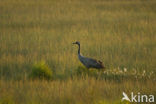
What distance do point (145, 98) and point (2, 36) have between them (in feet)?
28.2

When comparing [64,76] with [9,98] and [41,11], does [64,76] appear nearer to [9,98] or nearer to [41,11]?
[9,98]

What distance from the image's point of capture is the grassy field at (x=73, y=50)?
23.6ft

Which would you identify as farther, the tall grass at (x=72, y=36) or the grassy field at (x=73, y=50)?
the tall grass at (x=72, y=36)

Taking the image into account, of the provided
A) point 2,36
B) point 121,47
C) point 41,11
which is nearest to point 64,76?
point 121,47

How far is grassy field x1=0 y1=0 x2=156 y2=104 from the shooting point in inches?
283

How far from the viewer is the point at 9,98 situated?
259 inches

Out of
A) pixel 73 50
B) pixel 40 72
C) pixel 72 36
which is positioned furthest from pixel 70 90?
pixel 72 36

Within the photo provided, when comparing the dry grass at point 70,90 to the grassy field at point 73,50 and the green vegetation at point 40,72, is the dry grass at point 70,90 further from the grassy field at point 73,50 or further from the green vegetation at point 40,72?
the green vegetation at point 40,72

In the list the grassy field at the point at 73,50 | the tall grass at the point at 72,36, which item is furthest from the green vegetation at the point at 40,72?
the tall grass at the point at 72,36

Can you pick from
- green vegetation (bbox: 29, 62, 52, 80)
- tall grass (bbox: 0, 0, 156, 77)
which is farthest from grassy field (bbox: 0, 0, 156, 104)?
green vegetation (bbox: 29, 62, 52, 80)

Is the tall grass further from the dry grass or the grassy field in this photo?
the dry grass

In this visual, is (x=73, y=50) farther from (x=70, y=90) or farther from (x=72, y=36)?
(x=70, y=90)

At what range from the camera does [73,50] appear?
11.9 m

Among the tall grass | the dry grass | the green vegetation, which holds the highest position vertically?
the tall grass
